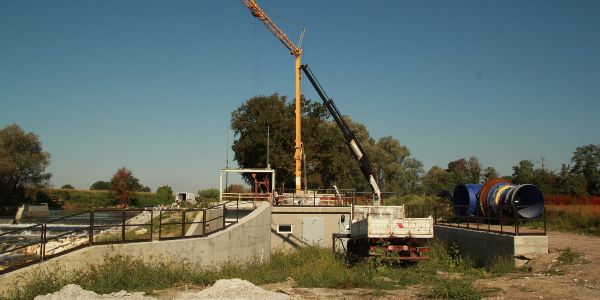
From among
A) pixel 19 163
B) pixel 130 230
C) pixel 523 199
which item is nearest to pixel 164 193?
pixel 19 163

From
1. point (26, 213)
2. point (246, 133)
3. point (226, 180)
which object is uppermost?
point (246, 133)

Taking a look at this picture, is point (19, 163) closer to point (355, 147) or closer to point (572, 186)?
point (355, 147)

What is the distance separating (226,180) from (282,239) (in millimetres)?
8006

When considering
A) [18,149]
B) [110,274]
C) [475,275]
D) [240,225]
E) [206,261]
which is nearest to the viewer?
A: [110,274]

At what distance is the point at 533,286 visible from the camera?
13.0 metres

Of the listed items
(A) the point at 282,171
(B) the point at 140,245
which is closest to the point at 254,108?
(A) the point at 282,171

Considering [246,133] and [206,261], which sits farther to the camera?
[246,133]

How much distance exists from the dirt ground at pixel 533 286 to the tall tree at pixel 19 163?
71557mm

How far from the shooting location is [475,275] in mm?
16109

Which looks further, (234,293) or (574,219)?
(574,219)

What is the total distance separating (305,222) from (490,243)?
10.7m

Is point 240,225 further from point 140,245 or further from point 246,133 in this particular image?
point 246,133

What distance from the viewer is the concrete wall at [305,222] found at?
26.9 metres

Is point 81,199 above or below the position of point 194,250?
below
